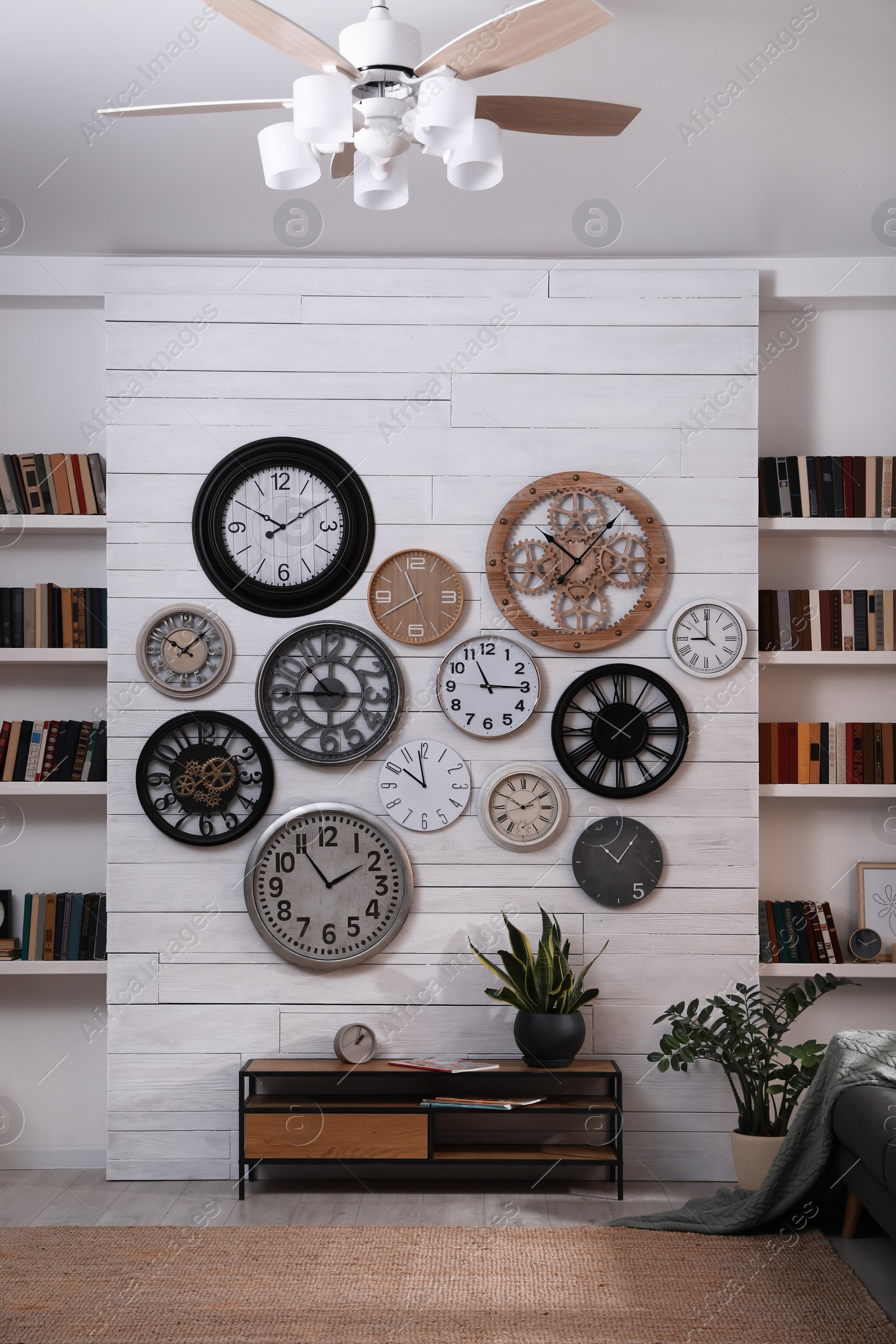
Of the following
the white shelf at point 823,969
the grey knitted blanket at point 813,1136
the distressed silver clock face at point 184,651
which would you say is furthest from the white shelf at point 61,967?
the white shelf at point 823,969

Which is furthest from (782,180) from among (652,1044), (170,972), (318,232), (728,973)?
(170,972)

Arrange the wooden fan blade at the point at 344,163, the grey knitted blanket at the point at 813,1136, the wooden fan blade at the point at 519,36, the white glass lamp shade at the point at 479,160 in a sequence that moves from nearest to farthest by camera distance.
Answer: the wooden fan blade at the point at 519,36 < the white glass lamp shade at the point at 479,160 < the wooden fan blade at the point at 344,163 < the grey knitted blanket at the point at 813,1136

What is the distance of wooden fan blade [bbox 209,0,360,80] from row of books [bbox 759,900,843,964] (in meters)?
2.80

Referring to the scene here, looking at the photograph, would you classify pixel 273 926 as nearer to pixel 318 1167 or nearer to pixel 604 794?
pixel 318 1167

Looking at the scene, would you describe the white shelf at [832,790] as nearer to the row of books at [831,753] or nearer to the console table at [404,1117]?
the row of books at [831,753]

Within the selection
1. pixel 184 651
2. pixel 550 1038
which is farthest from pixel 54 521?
pixel 550 1038

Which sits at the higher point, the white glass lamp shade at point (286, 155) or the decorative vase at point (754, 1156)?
the white glass lamp shade at point (286, 155)

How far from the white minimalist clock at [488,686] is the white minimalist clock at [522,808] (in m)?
0.16

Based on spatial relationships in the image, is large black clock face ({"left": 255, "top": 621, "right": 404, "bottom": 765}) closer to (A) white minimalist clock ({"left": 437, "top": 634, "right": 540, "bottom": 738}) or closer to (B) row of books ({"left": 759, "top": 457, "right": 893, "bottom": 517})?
(A) white minimalist clock ({"left": 437, "top": 634, "right": 540, "bottom": 738})

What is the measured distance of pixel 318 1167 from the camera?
343 cm

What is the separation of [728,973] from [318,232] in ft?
9.07

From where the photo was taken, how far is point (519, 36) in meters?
1.82

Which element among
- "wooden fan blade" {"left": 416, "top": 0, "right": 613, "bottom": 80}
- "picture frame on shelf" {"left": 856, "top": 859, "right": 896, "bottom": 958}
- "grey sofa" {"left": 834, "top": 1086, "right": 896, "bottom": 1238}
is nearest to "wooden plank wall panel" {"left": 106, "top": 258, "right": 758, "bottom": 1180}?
"picture frame on shelf" {"left": 856, "top": 859, "right": 896, "bottom": 958}

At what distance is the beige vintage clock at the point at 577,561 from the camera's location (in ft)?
11.6
